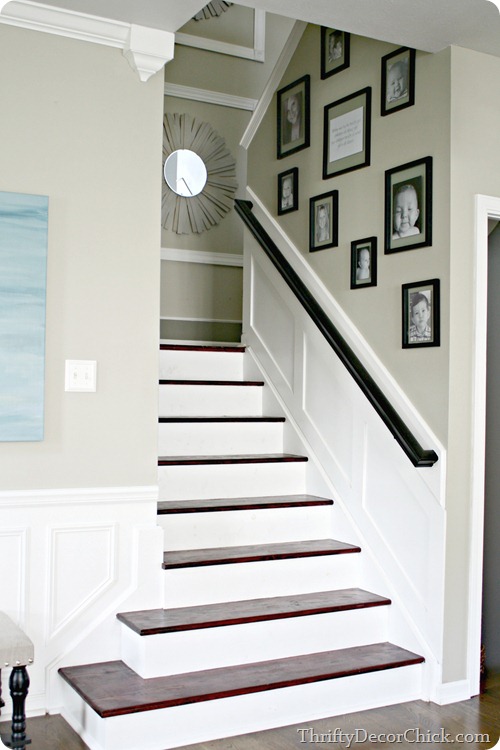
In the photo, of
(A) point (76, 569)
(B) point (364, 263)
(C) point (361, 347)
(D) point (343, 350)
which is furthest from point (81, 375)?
(B) point (364, 263)

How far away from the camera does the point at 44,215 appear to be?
3.14 meters

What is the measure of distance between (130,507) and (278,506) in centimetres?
83

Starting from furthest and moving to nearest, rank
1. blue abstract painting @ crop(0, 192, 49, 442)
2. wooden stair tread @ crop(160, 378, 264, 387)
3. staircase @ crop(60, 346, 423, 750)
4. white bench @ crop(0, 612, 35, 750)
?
wooden stair tread @ crop(160, 378, 264, 387)
blue abstract painting @ crop(0, 192, 49, 442)
staircase @ crop(60, 346, 423, 750)
white bench @ crop(0, 612, 35, 750)

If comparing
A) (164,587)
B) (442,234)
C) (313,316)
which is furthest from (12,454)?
(442,234)

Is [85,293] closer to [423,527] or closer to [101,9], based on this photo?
[101,9]

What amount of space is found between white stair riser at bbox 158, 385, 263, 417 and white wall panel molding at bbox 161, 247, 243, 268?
1.38m

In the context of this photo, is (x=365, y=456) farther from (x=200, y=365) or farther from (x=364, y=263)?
(x=200, y=365)

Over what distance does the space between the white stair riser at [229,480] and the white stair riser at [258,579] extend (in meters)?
0.54

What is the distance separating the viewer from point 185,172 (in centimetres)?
568

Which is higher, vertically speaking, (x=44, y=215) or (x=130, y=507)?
(x=44, y=215)

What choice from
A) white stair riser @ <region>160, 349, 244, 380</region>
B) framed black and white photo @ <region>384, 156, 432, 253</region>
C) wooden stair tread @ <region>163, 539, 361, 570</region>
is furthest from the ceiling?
wooden stair tread @ <region>163, 539, 361, 570</region>

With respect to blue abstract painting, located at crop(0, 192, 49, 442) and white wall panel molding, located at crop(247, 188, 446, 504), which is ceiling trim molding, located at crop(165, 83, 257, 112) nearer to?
white wall panel molding, located at crop(247, 188, 446, 504)

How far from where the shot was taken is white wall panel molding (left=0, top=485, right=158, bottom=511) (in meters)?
3.10

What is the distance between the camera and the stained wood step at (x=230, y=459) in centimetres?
389
